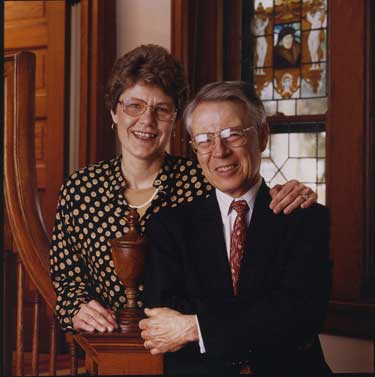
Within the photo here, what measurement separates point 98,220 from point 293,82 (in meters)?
1.61

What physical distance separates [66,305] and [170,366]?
616 millimetres

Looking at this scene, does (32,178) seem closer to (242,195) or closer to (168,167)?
(168,167)

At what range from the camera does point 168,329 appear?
1.86 meters

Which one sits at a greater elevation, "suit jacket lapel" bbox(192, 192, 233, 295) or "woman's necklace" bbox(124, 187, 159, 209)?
"woman's necklace" bbox(124, 187, 159, 209)

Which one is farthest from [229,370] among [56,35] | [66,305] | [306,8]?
[56,35]

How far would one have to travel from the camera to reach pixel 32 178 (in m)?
2.77

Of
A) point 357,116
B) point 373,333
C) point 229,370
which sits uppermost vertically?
point 357,116

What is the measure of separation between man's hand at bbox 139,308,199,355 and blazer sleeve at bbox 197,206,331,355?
0.11ft

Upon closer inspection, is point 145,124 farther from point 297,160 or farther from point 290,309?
point 297,160

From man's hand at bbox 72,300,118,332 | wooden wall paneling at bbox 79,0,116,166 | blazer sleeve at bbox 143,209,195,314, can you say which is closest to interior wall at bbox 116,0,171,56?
wooden wall paneling at bbox 79,0,116,166

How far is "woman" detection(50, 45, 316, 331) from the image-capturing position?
2453 mm

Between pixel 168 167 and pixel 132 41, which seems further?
pixel 132 41

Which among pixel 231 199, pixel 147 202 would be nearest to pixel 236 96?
pixel 231 199

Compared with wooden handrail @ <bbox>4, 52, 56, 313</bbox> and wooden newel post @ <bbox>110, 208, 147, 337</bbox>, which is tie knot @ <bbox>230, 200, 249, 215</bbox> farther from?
wooden handrail @ <bbox>4, 52, 56, 313</bbox>
